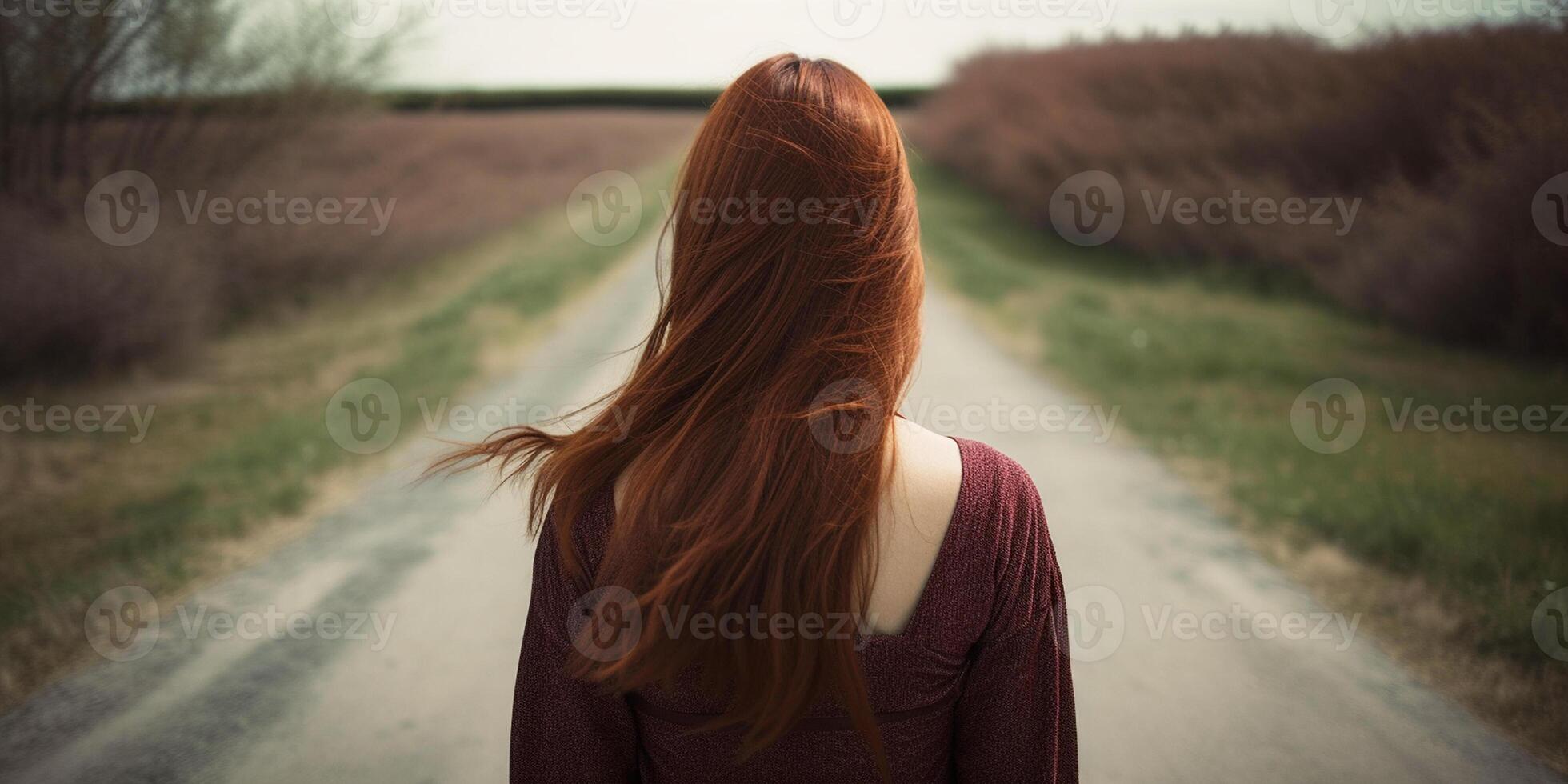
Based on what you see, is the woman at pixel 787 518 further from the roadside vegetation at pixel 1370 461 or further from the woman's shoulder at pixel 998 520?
the roadside vegetation at pixel 1370 461

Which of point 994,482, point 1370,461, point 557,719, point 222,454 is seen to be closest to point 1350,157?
point 1370,461

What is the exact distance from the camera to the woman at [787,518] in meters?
1.14

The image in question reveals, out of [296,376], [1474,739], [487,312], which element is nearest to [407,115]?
[487,312]

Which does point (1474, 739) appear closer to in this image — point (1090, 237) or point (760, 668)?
point (760, 668)

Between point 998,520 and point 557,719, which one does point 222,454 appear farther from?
point 998,520

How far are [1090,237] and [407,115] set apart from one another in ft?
43.5

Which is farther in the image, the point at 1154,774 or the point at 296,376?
the point at 296,376

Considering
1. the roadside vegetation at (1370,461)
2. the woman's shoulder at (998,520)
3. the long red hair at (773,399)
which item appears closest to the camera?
the long red hair at (773,399)

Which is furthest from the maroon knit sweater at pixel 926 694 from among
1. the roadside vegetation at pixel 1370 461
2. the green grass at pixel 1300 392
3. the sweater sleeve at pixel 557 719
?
the roadside vegetation at pixel 1370 461

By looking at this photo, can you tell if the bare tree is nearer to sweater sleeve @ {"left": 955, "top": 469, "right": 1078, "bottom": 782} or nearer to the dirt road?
the dirt road

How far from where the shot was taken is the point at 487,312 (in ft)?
34.6

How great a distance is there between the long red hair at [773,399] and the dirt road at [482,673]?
5.64 feet

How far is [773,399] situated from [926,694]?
1.83 ft

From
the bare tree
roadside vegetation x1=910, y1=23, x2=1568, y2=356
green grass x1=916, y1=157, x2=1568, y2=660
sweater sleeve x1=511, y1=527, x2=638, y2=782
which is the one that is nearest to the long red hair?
sweater sleeve x1=511, y1=527, x2=638, y2=782
